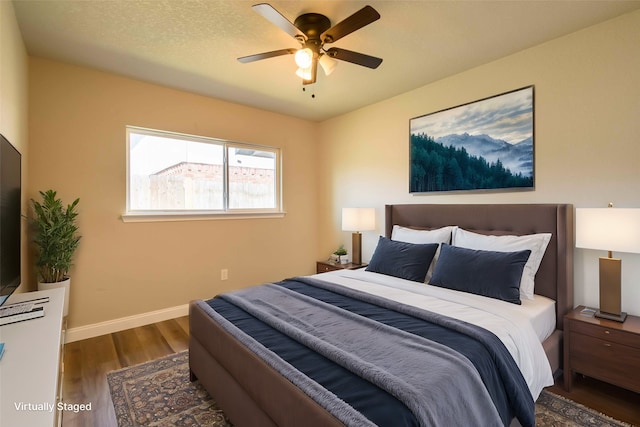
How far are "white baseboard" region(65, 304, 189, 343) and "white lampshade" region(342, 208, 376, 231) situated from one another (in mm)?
2135

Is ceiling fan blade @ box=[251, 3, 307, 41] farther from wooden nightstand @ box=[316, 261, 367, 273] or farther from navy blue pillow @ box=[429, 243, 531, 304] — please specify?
wooden nightstand @ box=[316, 261, 367, 273]

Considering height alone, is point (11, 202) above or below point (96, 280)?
above

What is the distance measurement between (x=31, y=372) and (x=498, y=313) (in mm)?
2246

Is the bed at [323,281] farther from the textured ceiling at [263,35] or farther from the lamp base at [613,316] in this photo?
the textured ceiling at [263,35]

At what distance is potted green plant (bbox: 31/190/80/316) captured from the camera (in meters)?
2.50

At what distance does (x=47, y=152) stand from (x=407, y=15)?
323cm

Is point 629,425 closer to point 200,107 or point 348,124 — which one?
point 348,124

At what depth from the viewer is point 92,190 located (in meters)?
2.94

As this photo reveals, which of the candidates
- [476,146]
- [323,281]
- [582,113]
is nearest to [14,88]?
[323,281]

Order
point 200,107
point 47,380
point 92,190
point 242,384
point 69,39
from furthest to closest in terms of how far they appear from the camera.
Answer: point 200,107, point 92,190, point 69,39, point 242,384, point 47,380

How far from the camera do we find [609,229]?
194cm

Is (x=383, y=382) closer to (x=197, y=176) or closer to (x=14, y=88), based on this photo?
(x=14, y=88)

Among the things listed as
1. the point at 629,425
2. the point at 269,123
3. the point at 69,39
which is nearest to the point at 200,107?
the point at 269,123

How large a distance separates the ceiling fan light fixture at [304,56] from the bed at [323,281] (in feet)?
5.60
